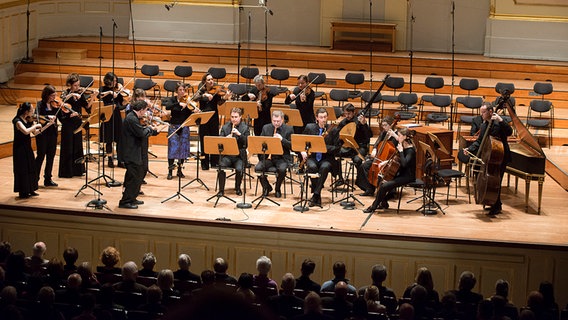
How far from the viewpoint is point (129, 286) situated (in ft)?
20.0

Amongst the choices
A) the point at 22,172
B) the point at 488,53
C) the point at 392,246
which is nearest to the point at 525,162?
the point at 392,246

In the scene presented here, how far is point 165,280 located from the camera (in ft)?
19.9

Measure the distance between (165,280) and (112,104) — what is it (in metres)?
4.86

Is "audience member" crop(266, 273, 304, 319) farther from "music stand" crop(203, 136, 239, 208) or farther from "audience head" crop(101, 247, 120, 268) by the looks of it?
"music stand" crop(203, 136, 239, 208)

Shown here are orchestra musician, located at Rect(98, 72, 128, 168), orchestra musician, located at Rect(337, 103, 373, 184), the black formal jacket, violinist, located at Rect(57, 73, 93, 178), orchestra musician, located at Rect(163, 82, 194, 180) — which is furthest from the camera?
orchestra musician, located at Rect(163, 82, 194, 180)

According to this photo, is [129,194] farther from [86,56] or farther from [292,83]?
[86,56]

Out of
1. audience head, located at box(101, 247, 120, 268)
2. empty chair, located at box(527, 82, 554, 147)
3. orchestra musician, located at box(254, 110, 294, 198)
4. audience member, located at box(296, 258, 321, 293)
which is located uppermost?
empty chair, located at box(527, 82, 554, 147)

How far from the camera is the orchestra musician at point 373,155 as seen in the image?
945 centimetres

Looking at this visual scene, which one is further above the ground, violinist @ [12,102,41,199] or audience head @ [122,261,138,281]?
violinist @ [12,102,41,199]

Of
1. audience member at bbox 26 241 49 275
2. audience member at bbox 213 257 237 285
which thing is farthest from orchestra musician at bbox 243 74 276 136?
audience member at bbox 26 241 49 275

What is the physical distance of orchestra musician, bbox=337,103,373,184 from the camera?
9.97 m

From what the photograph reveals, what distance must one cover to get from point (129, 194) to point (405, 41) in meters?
9.82

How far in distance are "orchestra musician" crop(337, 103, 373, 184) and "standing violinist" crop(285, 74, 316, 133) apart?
4.93 feet

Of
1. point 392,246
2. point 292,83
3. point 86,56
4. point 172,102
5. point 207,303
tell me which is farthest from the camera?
point 86,56
